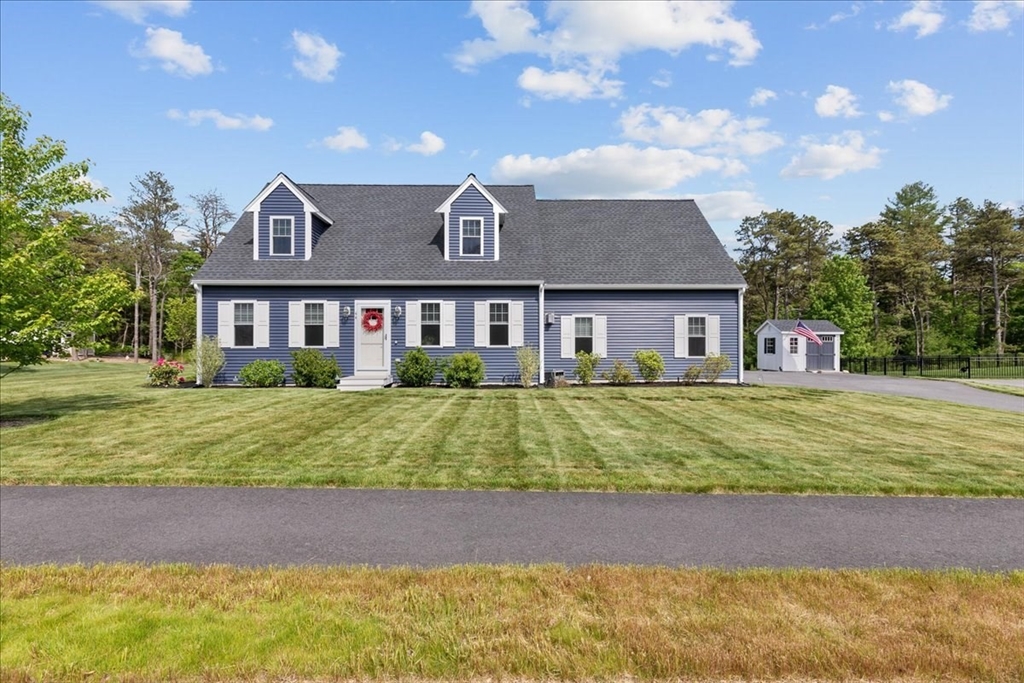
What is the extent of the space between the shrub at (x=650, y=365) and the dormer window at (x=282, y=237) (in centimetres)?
1376

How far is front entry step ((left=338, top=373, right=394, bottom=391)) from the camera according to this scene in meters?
18.0

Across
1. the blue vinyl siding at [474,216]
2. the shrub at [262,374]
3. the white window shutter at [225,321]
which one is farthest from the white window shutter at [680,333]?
the white window shutter at [225,321]

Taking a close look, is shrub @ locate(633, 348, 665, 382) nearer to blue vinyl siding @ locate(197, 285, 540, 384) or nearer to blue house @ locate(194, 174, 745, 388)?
blue house @ locate(194, 174, 745, 388)

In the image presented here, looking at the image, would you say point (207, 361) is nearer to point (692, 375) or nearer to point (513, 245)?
point (513, 245)

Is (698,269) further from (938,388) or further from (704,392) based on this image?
(938,388)

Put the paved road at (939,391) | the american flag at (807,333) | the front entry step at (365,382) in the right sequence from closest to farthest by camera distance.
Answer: the paved road at (939,391)
the front entry step at (365,382)
the american flag at (807,333)

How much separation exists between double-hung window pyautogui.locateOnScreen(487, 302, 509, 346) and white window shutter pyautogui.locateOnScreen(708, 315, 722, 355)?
7848mm

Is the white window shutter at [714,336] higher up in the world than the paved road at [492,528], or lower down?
higher up

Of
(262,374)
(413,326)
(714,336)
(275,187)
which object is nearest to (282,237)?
(275,187)

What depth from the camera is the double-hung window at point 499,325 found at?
1931 cm

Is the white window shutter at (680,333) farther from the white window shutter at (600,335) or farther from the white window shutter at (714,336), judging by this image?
the white window shutter at (600,335)

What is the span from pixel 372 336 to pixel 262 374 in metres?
3.91

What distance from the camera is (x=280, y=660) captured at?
2857mm

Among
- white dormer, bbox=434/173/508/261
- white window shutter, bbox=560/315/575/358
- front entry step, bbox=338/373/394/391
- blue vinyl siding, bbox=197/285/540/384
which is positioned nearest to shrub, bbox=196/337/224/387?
blue vinyl siding, bbox=197/285/540/384
